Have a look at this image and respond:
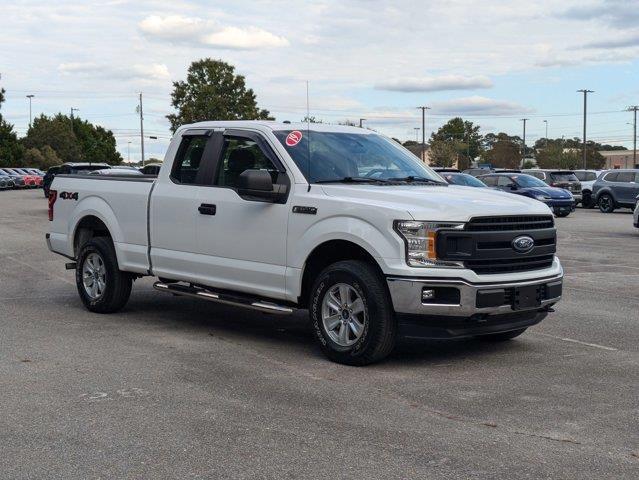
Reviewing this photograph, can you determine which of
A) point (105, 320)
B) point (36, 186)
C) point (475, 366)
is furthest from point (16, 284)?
point (36, 186)

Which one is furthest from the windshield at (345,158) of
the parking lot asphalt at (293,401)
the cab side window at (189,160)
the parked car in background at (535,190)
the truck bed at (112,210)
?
the parked car in background at (535,190)

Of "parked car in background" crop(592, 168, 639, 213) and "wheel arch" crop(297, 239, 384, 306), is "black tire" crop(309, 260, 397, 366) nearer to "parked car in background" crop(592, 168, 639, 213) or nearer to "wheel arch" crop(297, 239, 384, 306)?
"wheel arch" crop(297, 239, 384, 306)

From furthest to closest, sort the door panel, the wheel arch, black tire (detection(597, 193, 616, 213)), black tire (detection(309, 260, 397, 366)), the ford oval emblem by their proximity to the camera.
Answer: black tire (detection(597, 193, 616, 213)) → the door panel → the wheel arch → the ford oval emblem → black tire (detection(309, 260, 397, 366))

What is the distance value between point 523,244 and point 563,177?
3311cm

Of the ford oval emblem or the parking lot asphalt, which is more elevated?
the ford oval emblem

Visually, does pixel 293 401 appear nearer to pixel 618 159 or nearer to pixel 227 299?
pixel 227 299

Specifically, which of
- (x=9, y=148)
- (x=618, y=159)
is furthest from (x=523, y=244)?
(x=618, y=159)

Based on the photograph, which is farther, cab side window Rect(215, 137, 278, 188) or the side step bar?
cab side window Rect(215, 137, 278, 188)

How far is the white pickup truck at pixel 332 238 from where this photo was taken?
687cm

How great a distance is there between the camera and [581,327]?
29.6ft

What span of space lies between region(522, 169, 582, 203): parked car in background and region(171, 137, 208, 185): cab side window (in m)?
31.1

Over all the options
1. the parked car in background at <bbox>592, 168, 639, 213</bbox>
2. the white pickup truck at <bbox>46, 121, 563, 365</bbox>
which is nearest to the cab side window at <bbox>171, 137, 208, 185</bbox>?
the white pickup truck at <bbox>46, 121, 563, 365</bbox>

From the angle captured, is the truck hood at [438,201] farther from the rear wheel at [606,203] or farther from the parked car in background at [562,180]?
the parked car in background at [562,180]

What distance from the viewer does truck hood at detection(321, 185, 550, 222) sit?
6.87 m
